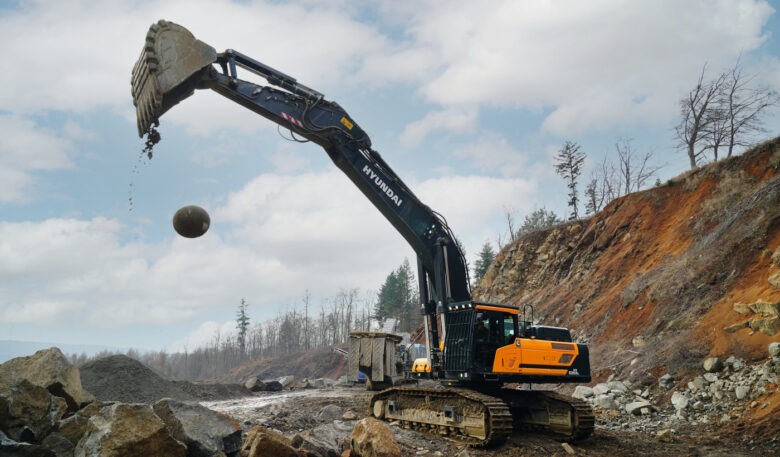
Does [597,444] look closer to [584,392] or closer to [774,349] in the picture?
[774,349]

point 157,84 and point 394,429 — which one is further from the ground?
point 157,84

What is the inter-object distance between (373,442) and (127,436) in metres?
3.03

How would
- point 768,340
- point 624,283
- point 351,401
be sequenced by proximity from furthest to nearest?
point 624,283, point 351,401, point 768,340

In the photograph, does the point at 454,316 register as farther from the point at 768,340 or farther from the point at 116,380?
the point at 116,380

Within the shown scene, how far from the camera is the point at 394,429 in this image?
10.3m

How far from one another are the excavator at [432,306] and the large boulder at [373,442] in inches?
95.7

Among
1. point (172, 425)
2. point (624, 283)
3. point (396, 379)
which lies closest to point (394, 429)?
point (172, 425)

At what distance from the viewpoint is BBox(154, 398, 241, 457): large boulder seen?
19.7ft

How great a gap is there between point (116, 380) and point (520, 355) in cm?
1235

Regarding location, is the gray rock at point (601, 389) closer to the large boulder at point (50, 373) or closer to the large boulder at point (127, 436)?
the large boulder at point (127, 436)

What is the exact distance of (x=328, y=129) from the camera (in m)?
11.8

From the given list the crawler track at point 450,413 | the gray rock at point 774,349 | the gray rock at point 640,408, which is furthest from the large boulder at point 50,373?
the gray rock at point 774,349

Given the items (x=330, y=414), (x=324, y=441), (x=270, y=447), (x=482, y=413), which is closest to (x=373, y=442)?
(x=324, y=441)

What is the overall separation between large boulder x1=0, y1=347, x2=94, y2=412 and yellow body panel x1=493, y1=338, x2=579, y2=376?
6676 mm
